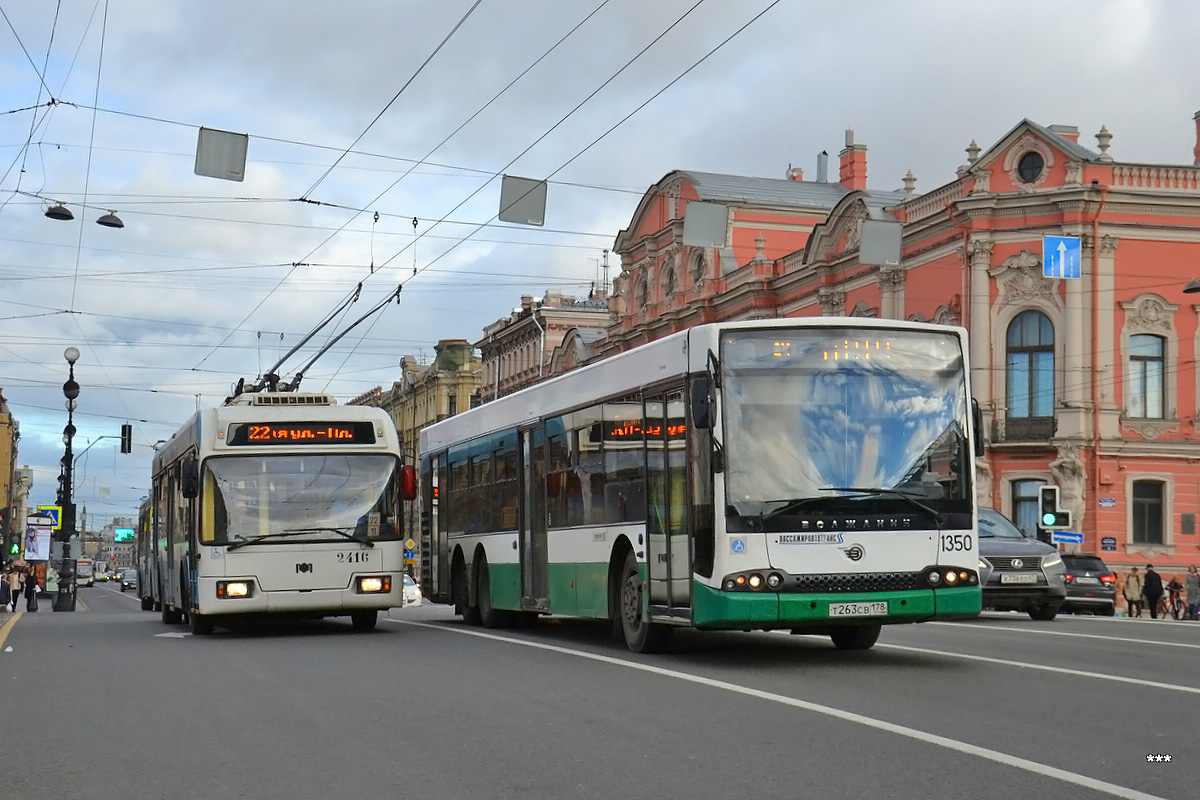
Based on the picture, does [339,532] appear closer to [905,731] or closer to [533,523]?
[533,523]

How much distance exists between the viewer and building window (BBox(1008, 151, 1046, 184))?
154 ft

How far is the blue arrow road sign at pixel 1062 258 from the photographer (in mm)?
42347

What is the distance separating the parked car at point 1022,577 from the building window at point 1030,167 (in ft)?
81.2

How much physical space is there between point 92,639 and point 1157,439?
110 ft

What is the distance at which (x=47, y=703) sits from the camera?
11969 millimetres

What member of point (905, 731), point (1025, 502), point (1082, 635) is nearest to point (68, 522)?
point (1025, 502)

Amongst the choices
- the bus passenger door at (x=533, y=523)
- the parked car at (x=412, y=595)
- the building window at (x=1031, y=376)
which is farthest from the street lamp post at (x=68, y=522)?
the bus passenger door at (x=533, y=523)

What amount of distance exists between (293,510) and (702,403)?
7935 millimetres

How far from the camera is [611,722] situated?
1012 centimetres

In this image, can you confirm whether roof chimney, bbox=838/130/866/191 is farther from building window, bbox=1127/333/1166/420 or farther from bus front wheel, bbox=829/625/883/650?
bus front wheel, bbox=829/625/883/650

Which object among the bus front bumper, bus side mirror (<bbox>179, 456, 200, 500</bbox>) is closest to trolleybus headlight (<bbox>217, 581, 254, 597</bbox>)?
bus side mirror (<bbox>179, 456, 200, 500</bbox>)

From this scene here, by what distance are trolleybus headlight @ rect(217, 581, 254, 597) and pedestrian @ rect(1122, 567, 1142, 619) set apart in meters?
29.2

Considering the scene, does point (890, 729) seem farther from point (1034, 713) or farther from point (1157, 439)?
point (1157, 439)

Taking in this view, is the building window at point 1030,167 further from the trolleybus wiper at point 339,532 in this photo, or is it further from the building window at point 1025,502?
the trolleybus wiper at point 339,532
